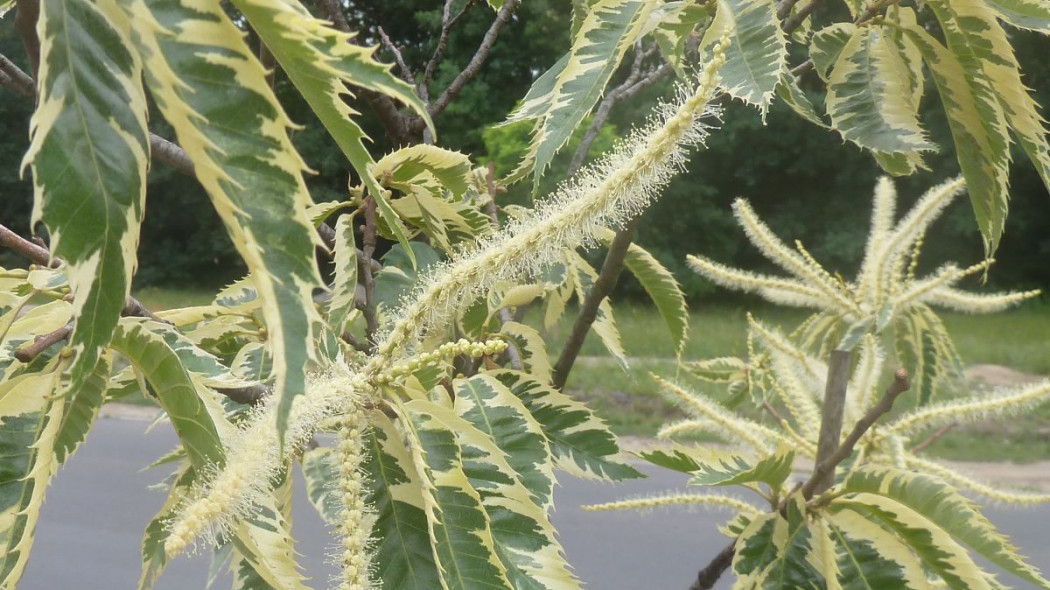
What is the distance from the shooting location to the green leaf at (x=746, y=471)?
412 mm

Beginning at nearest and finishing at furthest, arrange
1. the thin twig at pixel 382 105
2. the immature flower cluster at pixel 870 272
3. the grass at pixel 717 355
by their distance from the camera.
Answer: the thin twig at pixel 382 105 → the immature flower cluster at pixel 870 272 → the grass at pixel 717 355

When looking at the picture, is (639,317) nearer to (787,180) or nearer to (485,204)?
(787,180)

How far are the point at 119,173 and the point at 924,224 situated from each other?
32.7 inches

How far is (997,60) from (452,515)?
319 millimetres

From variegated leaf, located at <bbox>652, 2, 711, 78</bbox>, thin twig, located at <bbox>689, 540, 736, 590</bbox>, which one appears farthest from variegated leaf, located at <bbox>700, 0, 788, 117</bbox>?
thin twig, located at <bbox>689, 540, 736, 590</bbox>

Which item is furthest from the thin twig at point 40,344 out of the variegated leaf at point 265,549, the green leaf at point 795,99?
the green leaf at point 795,99

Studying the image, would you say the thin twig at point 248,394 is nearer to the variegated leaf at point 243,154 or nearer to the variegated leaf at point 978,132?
the variegated leaf at point 243,154

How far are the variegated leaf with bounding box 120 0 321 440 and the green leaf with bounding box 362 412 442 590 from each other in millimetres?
172

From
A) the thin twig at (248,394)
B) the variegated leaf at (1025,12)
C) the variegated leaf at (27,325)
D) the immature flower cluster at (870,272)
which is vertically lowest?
the immature flower cluster at (870,272)

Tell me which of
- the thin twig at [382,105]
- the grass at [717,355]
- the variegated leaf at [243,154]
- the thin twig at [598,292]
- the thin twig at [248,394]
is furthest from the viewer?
the grass at [717,355]

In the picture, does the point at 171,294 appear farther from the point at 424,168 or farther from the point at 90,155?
the point at 90,155

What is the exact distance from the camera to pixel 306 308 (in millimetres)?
181

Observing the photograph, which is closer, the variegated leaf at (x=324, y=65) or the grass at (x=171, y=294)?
the variegated leaf at (x=324, y=65)

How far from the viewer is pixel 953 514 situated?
426mm
